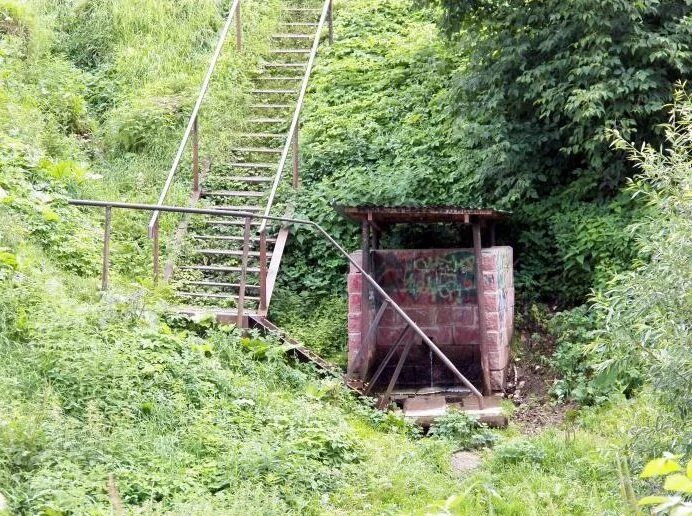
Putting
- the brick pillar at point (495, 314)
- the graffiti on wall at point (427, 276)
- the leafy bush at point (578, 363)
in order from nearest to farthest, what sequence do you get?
the leafy bush at point (578, 363) < the brick pillar at point (495, 314) < the graffiti on wall at point (427, 276)

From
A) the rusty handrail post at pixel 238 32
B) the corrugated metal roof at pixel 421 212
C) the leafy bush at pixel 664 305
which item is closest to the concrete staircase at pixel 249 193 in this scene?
the rusty handrail post at pixel 238 32

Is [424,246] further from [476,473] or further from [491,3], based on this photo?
[476,473]

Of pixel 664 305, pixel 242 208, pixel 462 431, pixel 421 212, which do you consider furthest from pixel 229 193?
pixel 664 305

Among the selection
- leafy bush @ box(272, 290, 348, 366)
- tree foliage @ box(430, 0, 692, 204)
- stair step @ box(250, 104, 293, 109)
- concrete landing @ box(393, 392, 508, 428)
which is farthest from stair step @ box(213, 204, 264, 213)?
concrete landing @ box(393, 392, 508, 428)

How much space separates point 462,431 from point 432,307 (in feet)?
8.36

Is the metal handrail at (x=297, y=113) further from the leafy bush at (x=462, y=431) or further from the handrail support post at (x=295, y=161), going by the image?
the leafy bush at (x=462, y=431)

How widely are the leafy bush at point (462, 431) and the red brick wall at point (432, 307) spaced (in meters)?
1.82

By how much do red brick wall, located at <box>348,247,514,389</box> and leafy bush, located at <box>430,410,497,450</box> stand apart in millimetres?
1819

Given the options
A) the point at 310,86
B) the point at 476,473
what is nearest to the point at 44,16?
the point at 310,86

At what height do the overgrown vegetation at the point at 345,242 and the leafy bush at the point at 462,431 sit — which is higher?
the overgrown vegetation at the point at 345,242

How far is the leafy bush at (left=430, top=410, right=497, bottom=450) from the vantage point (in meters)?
8.91

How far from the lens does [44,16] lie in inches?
644

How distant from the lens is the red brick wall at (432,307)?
11.0m

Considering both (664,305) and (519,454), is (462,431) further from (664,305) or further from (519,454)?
(664,305)
